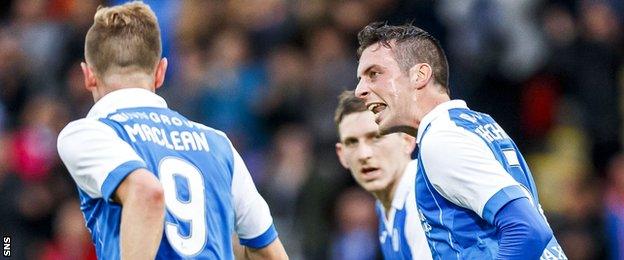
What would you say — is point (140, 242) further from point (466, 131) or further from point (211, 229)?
point (466, 131)

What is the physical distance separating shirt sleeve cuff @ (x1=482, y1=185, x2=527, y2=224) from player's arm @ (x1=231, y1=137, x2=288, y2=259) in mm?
1076

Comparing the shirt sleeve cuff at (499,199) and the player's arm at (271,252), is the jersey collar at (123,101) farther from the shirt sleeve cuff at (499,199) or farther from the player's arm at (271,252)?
the shirt sleeve cuff at (499,199)

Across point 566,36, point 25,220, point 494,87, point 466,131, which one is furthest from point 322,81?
point 466,131


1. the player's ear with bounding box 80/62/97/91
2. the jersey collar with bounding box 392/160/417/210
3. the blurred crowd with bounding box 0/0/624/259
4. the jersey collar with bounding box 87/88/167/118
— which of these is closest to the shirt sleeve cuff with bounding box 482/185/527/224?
the jersey collar with bounding box 87/88/167/118

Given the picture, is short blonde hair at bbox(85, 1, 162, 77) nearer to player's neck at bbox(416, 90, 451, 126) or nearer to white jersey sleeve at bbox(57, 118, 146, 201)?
white jersey sleeve at bbox(57, 118, 146, 201)

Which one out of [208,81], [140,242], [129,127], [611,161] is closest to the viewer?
[140,242]

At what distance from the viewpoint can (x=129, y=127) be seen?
4898mm

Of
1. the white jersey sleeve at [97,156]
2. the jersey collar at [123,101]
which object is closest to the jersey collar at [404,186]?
the jersey collar at [123,101]

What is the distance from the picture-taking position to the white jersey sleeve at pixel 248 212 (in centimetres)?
529

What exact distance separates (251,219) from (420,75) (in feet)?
3.41

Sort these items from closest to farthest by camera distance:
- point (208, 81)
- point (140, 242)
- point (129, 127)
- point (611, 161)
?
point (140, 242) → point (129, 127) → point (611, 161) → point (208, 81)

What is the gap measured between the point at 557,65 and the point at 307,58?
2816mm

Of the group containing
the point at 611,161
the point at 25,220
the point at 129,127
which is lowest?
the point at 25,220

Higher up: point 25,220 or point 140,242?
point 140,242
